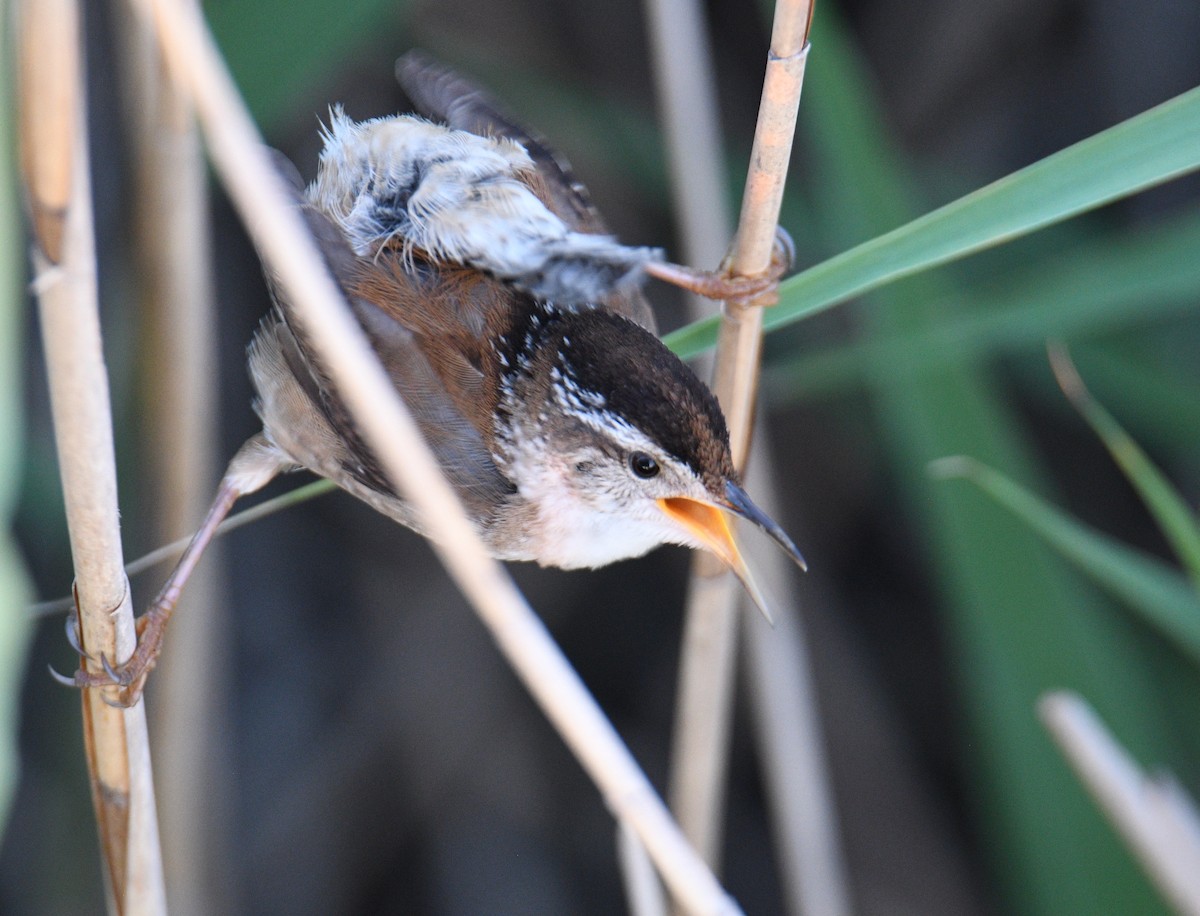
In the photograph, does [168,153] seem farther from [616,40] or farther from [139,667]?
[616,40]

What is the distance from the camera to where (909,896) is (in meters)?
3.04

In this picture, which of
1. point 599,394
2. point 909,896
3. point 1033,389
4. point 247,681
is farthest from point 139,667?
point 1033,389

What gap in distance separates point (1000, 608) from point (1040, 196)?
1.11m

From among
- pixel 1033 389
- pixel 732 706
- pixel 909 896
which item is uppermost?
pixel 1033 389

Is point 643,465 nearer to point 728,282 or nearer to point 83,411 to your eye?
point 728,282

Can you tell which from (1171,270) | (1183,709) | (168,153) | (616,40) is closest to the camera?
(168,153)

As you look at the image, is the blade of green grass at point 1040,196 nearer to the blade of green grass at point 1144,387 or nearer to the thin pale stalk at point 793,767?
the thin pale stalk at point 793,767

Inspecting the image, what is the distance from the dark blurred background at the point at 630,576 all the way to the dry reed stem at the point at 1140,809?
78cm

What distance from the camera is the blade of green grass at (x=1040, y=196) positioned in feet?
4.37

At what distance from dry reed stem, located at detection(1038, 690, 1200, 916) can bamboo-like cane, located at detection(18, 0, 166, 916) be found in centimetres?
131

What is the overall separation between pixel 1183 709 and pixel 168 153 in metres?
2.32

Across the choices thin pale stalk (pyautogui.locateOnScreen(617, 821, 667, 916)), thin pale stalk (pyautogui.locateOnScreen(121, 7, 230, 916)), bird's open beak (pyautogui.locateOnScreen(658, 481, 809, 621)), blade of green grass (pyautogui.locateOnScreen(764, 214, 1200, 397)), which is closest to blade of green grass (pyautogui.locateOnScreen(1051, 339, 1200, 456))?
blade of green grass (pyautogui.locateOnScreen(764, 214, 1200, 397))

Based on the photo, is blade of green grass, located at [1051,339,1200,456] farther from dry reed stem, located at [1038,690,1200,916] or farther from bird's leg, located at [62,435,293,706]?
bird's leg, located at [62,435,293,706]

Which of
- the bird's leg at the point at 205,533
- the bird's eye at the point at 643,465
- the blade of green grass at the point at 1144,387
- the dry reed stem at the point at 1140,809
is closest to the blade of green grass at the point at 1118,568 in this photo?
the dry reed stem at the point at 1140,809
